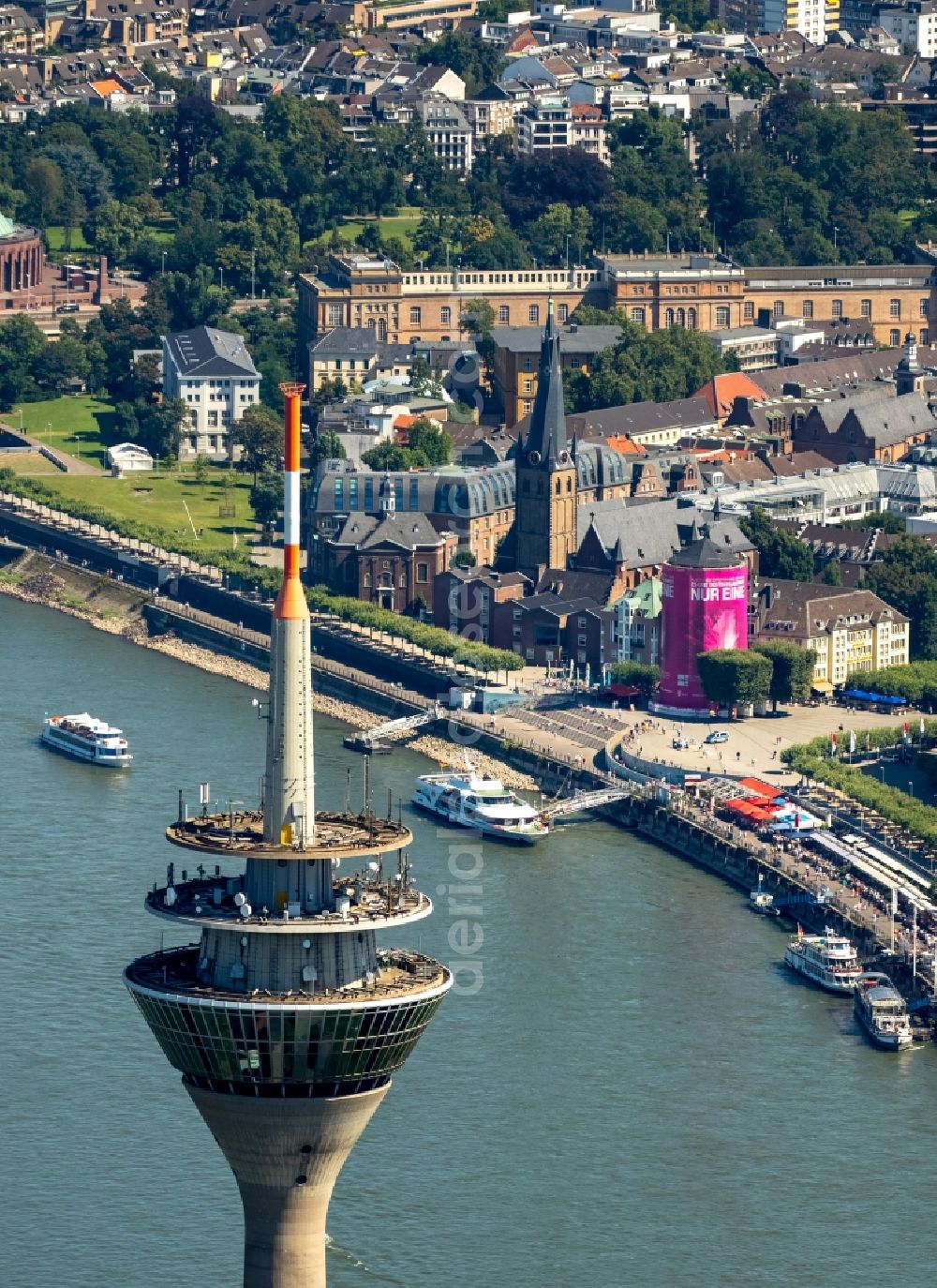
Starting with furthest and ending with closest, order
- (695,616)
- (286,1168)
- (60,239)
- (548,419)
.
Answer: (60,239), (548,419), (695,616), (286,1168)

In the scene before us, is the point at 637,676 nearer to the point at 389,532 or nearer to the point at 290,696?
the point at 389,532

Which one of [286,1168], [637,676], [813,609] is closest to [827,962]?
[637,676]

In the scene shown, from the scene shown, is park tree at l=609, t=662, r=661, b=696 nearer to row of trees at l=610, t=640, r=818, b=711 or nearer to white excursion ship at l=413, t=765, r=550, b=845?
row of trees at l=610, t=640, r=818, b=711

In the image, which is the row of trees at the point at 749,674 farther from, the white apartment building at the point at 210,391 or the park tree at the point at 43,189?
the park tree at the point at 43,189

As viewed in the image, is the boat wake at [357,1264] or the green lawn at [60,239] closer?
the boat wake at [357,1264]

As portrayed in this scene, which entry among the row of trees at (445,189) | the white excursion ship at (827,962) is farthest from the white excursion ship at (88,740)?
the row of trees at (445,189)

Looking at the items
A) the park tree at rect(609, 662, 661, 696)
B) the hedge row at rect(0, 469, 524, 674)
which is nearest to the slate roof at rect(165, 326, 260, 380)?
the hedge row at rect(0, 469, 524, 674)

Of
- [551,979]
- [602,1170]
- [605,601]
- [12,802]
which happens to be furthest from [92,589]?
[602,1170]
